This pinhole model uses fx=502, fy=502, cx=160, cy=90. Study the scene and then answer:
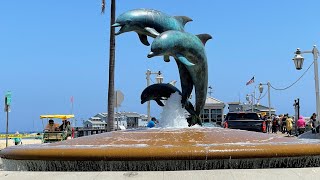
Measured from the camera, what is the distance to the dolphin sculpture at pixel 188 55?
9.12 metres

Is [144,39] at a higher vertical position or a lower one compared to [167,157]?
higher

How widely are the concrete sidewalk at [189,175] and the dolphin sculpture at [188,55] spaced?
10.6 feet

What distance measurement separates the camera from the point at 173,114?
1056 centimetres

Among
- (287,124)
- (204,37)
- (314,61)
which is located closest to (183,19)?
(204,37)

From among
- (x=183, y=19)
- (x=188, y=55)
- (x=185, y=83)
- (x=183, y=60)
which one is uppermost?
(x=183, y=19)

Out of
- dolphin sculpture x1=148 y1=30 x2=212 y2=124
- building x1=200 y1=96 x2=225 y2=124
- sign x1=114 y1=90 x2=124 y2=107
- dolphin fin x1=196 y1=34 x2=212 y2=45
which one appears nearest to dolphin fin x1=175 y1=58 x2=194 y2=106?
dolphin sculpture x1=148 y1=30 x2=212 y2=124

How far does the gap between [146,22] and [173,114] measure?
2.04 meters

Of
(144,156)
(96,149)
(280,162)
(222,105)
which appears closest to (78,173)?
(96,149)

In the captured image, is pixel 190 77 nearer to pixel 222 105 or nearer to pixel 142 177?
pixel 142 177

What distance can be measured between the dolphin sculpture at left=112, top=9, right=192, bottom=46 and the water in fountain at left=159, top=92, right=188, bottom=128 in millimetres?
1504

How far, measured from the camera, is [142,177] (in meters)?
6.15

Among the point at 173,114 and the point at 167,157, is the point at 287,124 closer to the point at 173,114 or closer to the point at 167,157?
the point at 173,114

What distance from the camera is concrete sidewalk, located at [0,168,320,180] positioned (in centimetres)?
614

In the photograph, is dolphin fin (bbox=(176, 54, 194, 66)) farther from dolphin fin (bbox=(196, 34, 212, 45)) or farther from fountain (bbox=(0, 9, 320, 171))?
fountain (bbox=(0, 9, 320, 171))
